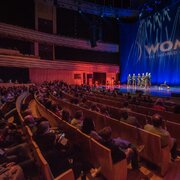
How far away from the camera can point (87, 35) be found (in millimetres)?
22484

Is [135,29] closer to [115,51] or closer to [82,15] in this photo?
[115,51]

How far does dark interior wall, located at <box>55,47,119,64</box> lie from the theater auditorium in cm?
11

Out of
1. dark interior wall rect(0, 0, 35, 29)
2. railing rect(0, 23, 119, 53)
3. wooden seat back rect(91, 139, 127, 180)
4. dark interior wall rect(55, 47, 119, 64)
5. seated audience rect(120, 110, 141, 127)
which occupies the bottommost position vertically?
wooden seat back rect(91, 139, 127, 180)

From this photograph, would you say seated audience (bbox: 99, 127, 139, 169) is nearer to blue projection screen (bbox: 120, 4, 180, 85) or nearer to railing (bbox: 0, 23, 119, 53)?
blue projection screen (bbox: 120, 4, 180, 85)

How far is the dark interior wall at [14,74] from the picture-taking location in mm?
16000

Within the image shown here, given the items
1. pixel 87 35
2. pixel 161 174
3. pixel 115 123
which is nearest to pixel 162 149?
pixel 161 174

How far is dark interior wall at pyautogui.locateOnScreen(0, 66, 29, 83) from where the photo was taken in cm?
1600

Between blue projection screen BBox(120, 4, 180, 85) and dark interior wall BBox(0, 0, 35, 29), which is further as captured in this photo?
dark interior wall BBox(0, 0, 35, 29)

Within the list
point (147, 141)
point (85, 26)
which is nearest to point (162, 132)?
point (147, 141)

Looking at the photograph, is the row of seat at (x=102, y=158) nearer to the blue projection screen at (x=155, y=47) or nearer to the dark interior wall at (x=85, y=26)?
the blue projection screen at (x=155, y=47)

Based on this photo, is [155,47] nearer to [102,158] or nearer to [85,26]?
[85,26]

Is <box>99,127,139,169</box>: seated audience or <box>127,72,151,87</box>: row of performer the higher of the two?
<box>127,72,151,87</box>: row of performer

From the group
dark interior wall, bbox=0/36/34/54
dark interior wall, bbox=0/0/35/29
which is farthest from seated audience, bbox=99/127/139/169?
dark interior wall, bbox=0/0/35/29

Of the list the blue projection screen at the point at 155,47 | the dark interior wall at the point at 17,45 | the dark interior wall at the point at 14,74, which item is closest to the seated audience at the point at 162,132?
the blue projection screen at the point at 155,47
